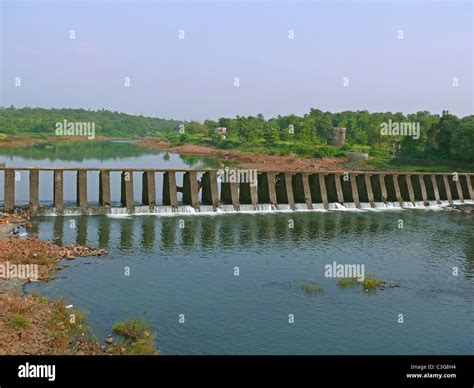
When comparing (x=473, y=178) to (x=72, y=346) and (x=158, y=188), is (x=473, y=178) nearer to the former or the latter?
(x=158, y=188)

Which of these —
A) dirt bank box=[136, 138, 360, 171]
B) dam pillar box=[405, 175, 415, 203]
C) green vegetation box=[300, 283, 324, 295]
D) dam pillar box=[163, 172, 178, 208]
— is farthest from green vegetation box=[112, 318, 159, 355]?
dirt bank box=[136, 138, 360, 171]

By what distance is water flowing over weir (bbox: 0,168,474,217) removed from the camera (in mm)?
40281

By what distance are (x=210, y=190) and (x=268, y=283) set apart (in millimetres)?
19400

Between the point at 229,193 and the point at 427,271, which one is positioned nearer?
the point at 427,271

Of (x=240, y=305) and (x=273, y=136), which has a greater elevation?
(x=273, y=136)

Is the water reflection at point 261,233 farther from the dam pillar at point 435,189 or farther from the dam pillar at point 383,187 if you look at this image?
the dam pillar at point 435,189

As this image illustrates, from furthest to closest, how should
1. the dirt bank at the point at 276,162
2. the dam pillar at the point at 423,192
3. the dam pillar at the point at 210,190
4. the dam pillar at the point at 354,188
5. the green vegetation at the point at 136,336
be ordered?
the dirt bank at the point at 276,162 < the dam pillar at the point at 423,192 < the dam pillar at the point at 354,188 < the dam pillar at the point at 210,190 < the green vegetation at the point at 136,336

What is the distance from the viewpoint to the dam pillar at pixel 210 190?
44500mm

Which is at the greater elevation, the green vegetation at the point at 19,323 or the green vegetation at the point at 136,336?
the green vegetation at the point at 19,323

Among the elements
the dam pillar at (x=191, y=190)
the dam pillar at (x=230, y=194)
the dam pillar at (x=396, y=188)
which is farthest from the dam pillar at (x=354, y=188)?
the dam pillar at (x=191, y=190)

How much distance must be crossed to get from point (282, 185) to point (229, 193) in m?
5.09

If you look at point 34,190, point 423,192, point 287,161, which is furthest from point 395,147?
point 34,190
